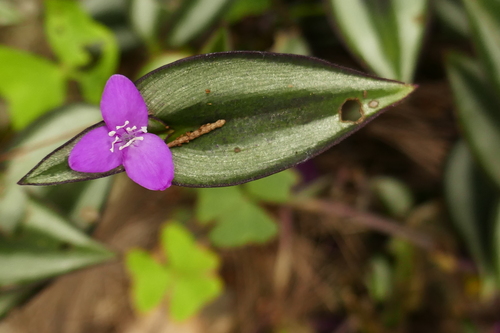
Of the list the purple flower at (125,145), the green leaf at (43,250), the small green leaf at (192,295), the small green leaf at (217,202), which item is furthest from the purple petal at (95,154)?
the small green leaf at (192,295)

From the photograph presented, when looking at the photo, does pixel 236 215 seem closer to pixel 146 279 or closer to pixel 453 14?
pixel 146 279

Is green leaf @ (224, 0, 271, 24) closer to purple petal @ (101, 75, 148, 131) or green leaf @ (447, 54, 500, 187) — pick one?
green leaf @ (447, 54, 500, 187)

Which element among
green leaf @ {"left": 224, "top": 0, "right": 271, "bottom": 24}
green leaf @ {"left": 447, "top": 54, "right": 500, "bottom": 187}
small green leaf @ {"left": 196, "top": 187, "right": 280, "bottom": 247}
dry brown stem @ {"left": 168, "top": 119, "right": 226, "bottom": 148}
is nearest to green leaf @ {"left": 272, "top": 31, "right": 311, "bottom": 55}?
green leaf @ {"left": 224, "top": 0, "right": 271, "bottom": 24}

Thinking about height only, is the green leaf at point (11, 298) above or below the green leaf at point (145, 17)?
below

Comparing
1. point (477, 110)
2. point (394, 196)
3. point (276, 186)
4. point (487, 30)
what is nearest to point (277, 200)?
point (276, 186)

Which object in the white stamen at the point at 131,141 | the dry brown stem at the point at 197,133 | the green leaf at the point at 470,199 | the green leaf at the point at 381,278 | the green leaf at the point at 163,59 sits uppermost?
the green leaf at the point at 163,59

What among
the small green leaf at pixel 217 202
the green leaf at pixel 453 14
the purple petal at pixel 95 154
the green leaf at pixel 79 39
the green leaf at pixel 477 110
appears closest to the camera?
the purple petal at pixel 95 154

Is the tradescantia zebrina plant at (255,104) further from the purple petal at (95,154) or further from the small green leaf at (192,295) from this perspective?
the small green leaf at (192,295)
